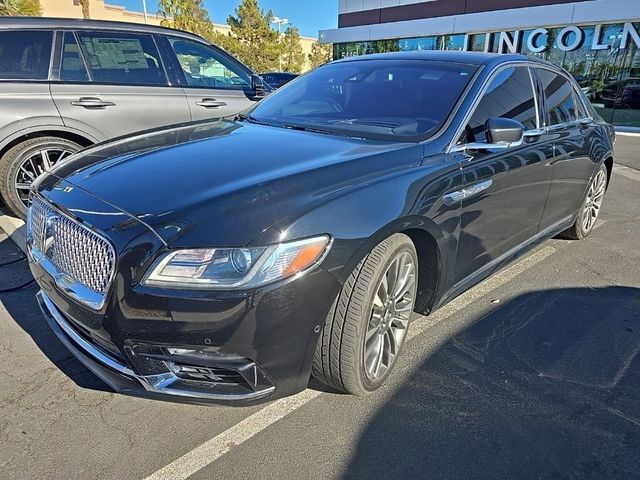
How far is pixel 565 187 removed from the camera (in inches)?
154

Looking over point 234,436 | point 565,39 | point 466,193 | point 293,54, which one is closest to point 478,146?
point 466,193

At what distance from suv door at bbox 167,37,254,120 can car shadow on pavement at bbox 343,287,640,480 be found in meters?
3.87

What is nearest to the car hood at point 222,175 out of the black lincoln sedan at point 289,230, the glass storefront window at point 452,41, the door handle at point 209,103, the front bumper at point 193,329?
the black lincoln sedan at point 289,230

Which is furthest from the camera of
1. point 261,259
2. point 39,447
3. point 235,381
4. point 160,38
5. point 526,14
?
point 526,14

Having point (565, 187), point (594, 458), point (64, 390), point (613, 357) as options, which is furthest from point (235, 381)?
point (565, 187)

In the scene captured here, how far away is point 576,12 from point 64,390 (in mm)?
19547

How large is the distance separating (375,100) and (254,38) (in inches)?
1442

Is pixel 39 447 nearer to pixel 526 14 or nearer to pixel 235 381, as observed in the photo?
pixel 235 381

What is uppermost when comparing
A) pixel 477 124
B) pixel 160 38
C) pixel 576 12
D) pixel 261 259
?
pixel 576 12

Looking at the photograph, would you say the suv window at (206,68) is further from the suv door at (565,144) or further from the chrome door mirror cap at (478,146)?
the chrome door mirror cap at (478,146)

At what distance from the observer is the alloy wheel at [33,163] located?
15.1 feet

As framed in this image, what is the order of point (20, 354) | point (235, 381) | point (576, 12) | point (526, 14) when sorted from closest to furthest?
1. point (235, 381)
2. point (20, 354)
3. point (576, 12)
4. point (526, 14)

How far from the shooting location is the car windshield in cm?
286

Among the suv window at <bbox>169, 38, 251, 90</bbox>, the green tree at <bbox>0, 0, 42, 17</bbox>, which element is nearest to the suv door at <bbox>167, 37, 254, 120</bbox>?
the suv window at <bbox>169, 38, 251, 90</bbox>
